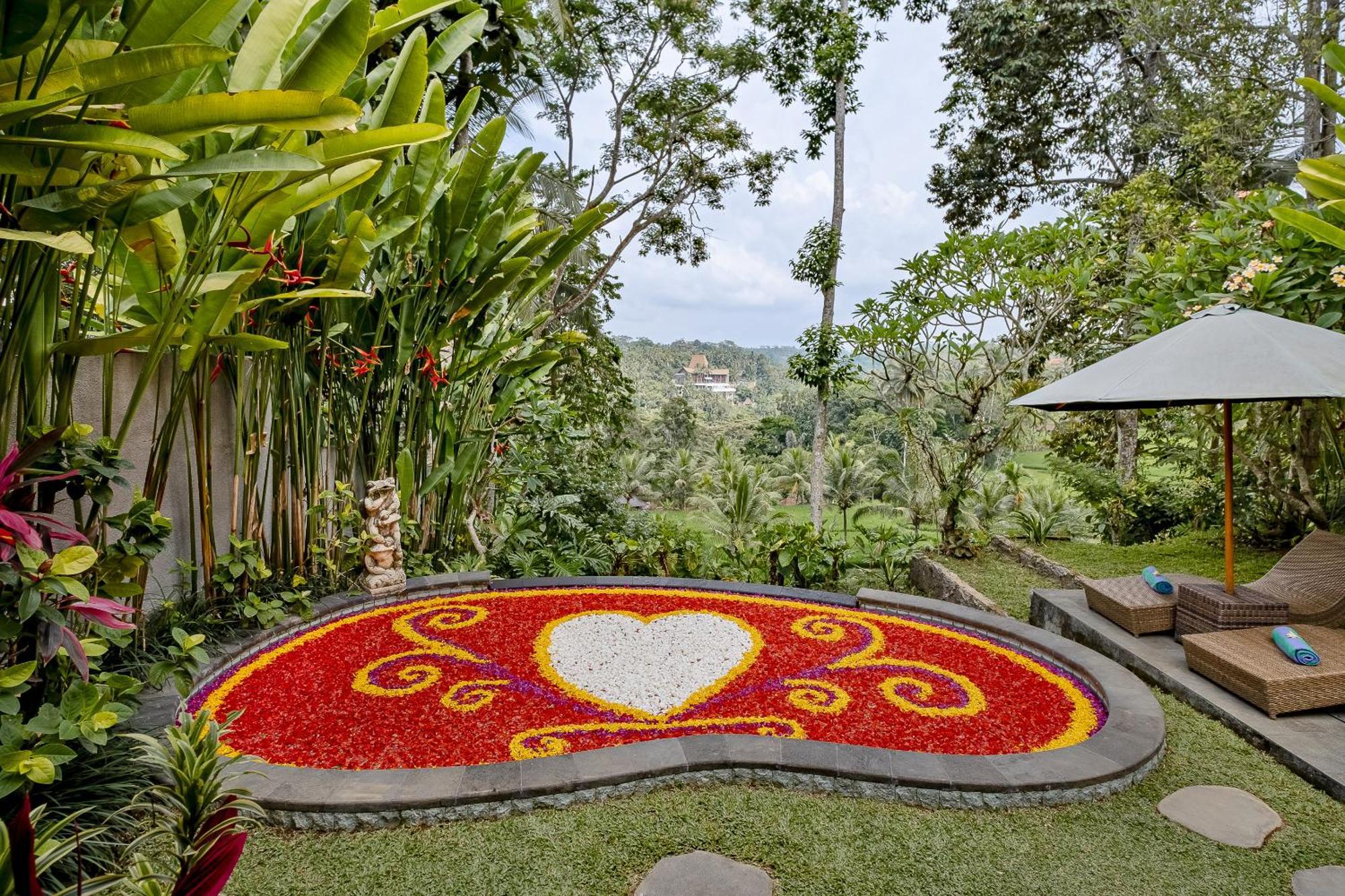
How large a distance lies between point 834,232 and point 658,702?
7952 millimetres

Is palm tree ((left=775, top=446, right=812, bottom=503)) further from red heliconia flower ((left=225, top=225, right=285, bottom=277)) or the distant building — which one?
the distant building

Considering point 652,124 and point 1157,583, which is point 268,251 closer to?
point 1157,583

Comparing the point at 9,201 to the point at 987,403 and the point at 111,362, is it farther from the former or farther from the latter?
the point at 987,403

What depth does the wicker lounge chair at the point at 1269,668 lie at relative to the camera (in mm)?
2779

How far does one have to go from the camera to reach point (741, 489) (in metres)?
6.84

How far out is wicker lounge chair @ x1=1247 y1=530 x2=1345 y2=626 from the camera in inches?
136

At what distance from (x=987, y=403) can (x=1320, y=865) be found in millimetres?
5192

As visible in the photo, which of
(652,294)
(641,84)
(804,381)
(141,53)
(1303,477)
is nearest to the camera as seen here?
(141,53)

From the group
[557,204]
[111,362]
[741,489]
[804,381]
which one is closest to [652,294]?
[557,204]

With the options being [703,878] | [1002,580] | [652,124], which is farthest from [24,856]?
[652,124]

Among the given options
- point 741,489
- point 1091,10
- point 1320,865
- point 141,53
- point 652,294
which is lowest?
point 1320,865

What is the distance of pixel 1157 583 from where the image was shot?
381 cm

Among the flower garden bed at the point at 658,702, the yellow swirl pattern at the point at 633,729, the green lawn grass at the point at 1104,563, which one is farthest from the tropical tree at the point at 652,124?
the yellow swirl pattern at the point at 633,729

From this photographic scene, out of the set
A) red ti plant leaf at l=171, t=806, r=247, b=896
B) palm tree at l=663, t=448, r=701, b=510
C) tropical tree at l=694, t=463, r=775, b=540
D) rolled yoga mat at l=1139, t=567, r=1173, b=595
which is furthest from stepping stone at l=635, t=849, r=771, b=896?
palm tree at l=663, t=448, r=701, b=510
